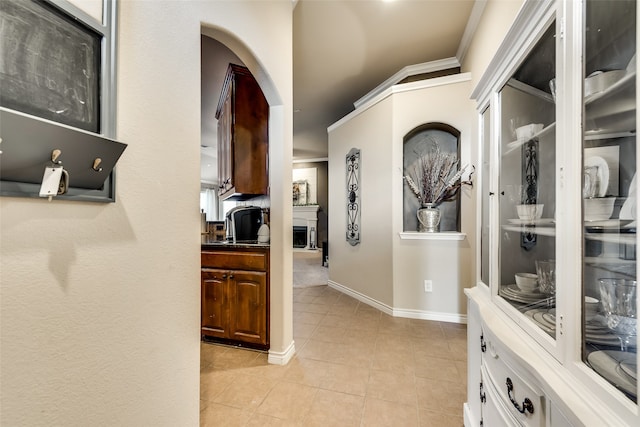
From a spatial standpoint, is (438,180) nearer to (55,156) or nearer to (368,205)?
(368,205)

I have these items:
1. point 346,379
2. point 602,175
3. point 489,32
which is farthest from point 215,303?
point 489,32

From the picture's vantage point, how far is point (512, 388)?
0.88 metres

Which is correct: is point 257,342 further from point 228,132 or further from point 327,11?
point 327,11

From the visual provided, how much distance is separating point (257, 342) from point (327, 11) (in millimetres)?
3060

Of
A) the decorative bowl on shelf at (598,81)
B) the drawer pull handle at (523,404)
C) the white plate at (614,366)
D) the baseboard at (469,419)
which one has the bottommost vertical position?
the baseboard at (469,419)

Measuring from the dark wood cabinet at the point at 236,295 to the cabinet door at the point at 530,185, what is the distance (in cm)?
167

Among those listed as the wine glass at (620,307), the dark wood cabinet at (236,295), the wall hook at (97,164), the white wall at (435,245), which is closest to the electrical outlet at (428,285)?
the white wall at (435,245)

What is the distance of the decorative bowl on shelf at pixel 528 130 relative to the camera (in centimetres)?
103

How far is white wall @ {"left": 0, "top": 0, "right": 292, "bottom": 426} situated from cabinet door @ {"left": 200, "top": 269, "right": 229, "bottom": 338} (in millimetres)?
1216

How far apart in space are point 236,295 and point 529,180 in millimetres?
2169

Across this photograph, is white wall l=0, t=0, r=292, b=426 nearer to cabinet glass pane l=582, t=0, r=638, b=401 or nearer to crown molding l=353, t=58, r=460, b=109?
cabinet glass pane l=582, t=0, r=638, b=401

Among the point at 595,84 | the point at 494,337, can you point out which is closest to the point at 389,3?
the point at 595,84

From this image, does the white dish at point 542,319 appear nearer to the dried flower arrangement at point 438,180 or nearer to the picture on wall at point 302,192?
the dried flower arrangement at point 438,180

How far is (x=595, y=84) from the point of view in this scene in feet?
2.21
